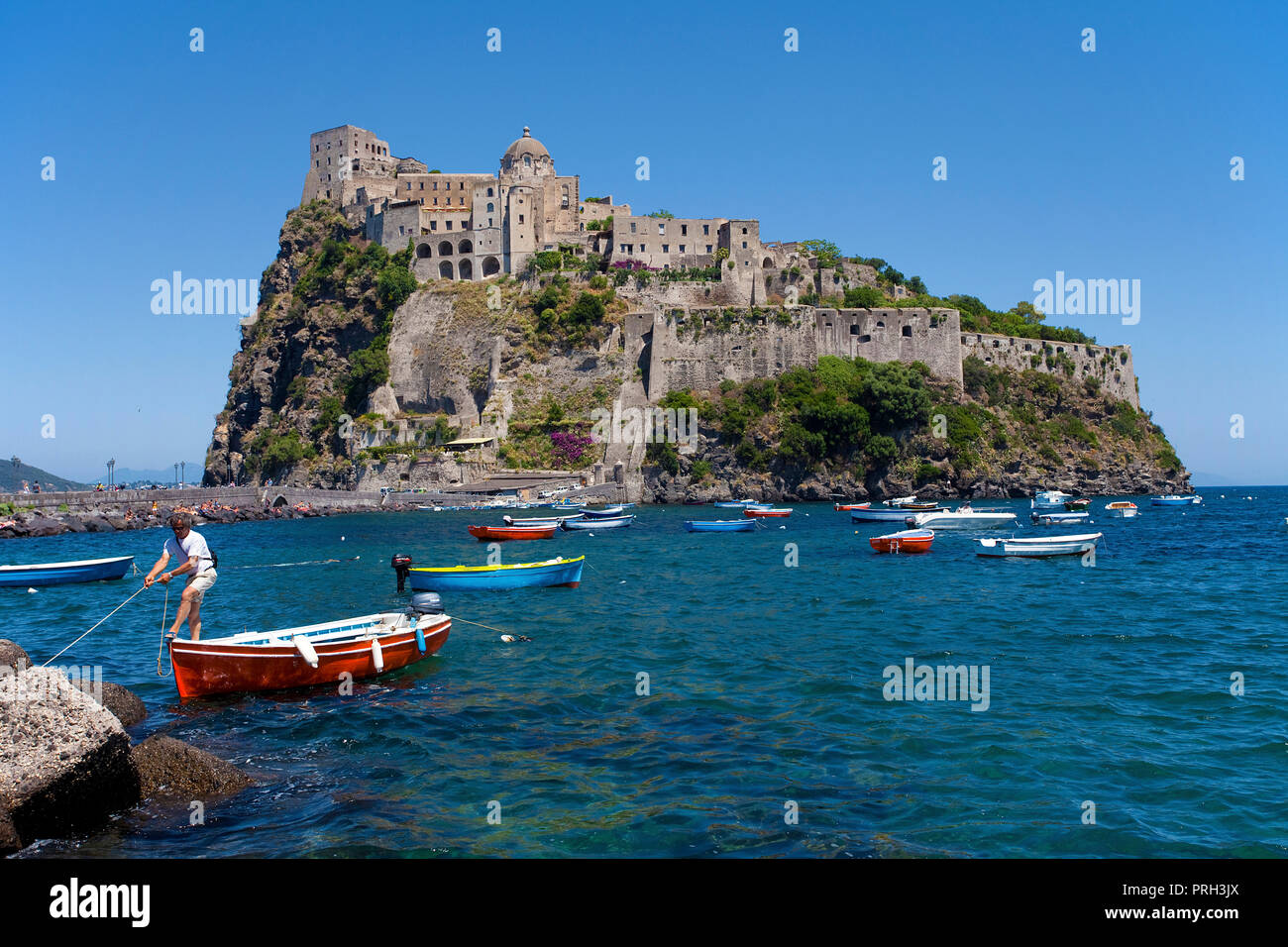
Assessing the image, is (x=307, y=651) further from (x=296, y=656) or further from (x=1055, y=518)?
(x=1055, y=518)

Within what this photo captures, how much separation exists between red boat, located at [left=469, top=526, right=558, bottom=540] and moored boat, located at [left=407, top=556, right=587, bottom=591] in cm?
1381

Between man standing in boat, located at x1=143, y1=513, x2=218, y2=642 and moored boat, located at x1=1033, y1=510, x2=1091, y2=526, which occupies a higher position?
man standing in boat, located at x1=143, y1=513, x2=218, y2=642

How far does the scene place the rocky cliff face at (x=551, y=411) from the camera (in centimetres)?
6381

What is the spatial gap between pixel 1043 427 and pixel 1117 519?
22.3 m

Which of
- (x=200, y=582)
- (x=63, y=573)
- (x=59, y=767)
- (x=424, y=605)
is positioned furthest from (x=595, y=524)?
(x=59, y=767)

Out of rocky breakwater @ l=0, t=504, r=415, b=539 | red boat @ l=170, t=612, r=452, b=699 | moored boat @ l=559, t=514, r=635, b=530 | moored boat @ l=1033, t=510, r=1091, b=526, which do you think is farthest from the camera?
rocky breakwater @ l=0, t=504, r=415, b=539

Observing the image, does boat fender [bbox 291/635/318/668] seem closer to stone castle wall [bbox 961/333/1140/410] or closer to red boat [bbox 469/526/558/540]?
red boat [bbox 469/526/558/540]

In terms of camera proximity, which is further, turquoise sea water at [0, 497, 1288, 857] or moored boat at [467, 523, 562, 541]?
moored boat at [467, 523, 562, 541]

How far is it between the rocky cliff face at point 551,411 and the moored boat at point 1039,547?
30.7 m

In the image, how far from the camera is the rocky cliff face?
63812 millimetres

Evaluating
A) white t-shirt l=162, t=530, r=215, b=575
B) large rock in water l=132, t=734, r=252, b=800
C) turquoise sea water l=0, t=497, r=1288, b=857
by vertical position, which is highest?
white t-shirt l=162, t=530, r=215, b=575

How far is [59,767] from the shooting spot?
7.88m

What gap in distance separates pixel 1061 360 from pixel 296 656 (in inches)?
2936

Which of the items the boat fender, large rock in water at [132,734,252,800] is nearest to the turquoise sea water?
large rock in water at [132,734,252,800]
